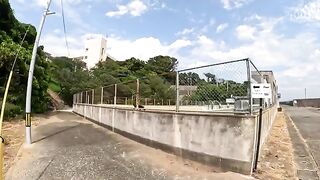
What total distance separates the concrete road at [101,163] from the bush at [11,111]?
22.7 feet

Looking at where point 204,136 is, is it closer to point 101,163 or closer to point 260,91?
point 260,91

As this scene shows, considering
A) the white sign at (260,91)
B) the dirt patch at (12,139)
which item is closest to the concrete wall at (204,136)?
the white sign at (260,91)

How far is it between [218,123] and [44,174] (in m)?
4.15

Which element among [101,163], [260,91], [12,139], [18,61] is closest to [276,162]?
[260,91]

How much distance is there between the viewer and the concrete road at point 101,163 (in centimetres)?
755

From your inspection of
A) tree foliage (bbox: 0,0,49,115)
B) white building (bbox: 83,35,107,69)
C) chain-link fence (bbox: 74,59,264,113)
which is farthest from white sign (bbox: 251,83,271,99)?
white building (bbox: 83,35,107,69)

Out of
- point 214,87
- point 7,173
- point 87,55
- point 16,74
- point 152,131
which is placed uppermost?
point 87,55

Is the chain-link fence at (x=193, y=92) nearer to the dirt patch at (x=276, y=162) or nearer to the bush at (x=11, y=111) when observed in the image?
the dirt patch at (x=276, y=162)

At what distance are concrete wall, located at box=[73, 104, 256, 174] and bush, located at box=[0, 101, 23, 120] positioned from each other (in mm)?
9951

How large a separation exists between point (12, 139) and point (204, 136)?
27.3 feet

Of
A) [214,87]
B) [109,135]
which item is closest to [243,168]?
[214,87]

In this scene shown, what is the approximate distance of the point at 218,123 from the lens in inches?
292

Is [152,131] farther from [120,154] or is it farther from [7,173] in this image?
[7,173]

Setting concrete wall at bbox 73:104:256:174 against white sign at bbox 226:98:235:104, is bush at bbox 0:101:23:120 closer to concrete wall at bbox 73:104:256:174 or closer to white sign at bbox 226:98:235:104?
concrete wall at bbox 73:104:256:174
